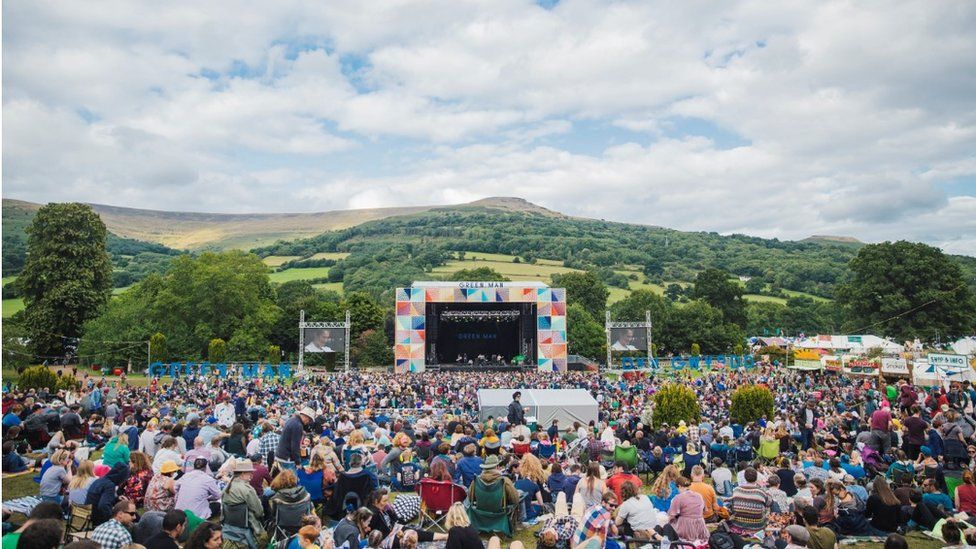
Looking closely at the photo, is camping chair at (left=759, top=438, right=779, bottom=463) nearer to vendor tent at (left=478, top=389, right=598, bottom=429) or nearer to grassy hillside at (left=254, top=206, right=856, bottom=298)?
vendor tent at (left=478, top=389, right=598, bottom=429)

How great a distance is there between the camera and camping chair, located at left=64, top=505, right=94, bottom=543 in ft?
18.8

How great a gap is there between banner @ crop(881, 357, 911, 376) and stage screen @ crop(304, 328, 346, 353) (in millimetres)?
25794

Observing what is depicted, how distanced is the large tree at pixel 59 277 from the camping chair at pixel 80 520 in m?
32.6

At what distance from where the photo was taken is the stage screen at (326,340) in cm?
3372

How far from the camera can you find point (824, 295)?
7319cm

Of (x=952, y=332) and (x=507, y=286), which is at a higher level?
(x=507, y=286)

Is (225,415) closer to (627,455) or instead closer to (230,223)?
(627,455)

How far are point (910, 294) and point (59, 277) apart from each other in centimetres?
5121

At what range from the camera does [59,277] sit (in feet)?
108

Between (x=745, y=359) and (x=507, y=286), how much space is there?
1716 centimetres

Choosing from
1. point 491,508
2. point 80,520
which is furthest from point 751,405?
point 80,520

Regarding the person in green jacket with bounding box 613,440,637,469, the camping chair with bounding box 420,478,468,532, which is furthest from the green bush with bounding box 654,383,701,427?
the camping chair with bounding box 420,478,468,532

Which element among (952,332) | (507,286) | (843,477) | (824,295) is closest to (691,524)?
(843,477)

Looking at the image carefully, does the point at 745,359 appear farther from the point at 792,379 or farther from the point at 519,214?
the point at 519,214
